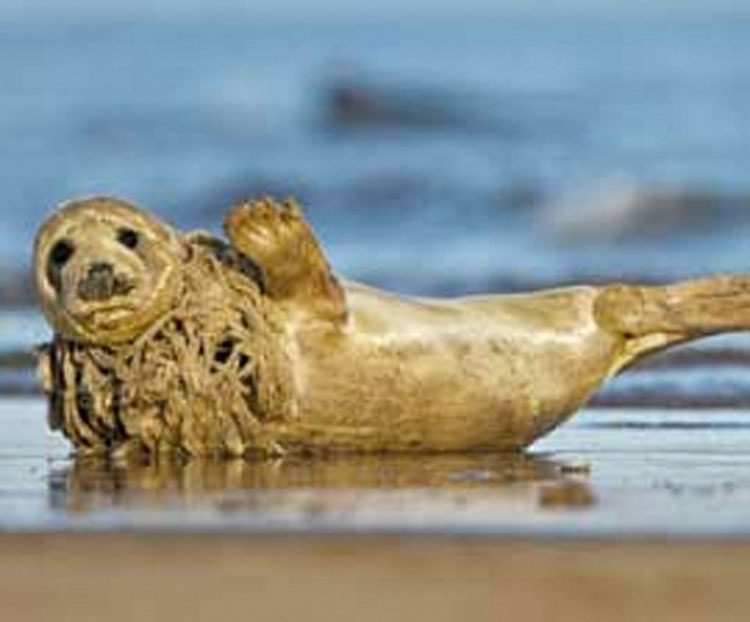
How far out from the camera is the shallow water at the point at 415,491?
21.8 ft

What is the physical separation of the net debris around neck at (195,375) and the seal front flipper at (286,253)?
8cm

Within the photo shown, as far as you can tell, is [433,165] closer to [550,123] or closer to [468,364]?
[550,123]

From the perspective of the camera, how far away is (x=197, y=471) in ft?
25.1

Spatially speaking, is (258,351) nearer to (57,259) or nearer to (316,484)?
Result: (316,484)

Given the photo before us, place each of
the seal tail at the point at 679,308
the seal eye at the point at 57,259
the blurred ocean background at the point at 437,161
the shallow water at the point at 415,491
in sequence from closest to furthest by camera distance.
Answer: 1. the shallow water at the point at 415,491
2. the seal eye at the point at 57,259
3. the seal tail at the point at 679,308
4. the blurred ocean background at the point at 437,161

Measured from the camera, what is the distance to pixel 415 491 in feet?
23.8

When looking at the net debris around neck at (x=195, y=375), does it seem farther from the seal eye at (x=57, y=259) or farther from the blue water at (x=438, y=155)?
the blue water at (x=438, y=155)

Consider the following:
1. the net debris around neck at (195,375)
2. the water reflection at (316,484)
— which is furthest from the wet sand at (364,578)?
the net debris around neck at (195,375)

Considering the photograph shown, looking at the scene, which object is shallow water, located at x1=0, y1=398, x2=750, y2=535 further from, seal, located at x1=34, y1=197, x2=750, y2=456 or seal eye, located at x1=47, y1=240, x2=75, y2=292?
seal eye, located at x1=47, y1=240, x2=75, y2=292

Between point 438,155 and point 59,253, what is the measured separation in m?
16.5

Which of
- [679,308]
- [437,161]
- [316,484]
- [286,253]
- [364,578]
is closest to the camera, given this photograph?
[364,578]

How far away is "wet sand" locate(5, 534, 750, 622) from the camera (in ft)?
18.7

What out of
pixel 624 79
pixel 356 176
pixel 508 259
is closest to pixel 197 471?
pixel 508 259

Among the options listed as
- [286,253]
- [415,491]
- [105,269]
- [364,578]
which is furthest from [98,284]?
[364,578]
